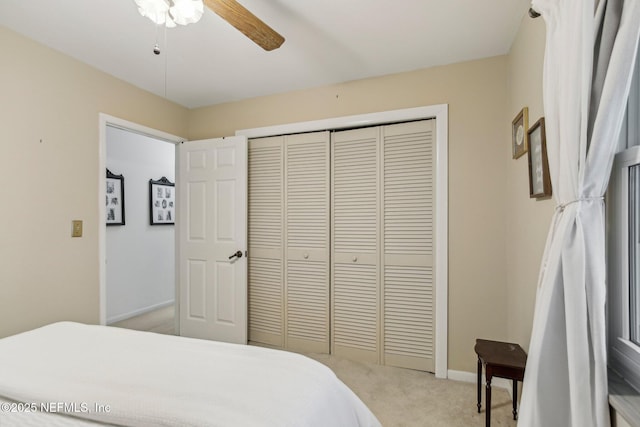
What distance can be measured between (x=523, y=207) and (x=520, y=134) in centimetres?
45

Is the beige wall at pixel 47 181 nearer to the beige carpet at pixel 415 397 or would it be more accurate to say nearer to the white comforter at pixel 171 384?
the white comforter at pixel 171 384

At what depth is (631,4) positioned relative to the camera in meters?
0.88

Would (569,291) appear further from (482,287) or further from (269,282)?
(269,282)

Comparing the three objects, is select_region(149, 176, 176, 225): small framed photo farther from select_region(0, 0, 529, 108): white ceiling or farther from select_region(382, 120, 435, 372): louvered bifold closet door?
select_region(382, 120, 435, 372): louvered bifold closet door

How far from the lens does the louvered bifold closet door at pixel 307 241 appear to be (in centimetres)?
279

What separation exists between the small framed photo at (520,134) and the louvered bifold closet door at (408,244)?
0.56 meters

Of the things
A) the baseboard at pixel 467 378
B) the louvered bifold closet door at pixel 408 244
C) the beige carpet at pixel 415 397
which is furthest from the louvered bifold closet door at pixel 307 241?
the baseboard at pixel 467 378

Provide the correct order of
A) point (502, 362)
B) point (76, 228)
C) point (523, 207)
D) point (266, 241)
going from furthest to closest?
point (266, 241) → point (76, 228) → point (523, 207) → point (502, 362)

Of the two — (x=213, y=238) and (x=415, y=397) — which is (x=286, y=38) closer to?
(x=213, y=238)

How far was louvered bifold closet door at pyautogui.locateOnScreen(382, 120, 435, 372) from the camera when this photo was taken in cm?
245

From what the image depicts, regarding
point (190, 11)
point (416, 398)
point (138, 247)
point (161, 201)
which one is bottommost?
point (416, 398)

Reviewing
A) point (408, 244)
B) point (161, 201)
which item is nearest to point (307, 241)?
point (408, 244)

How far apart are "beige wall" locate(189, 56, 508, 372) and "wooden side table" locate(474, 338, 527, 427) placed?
48 centimetres

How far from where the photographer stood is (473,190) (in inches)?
91.2
